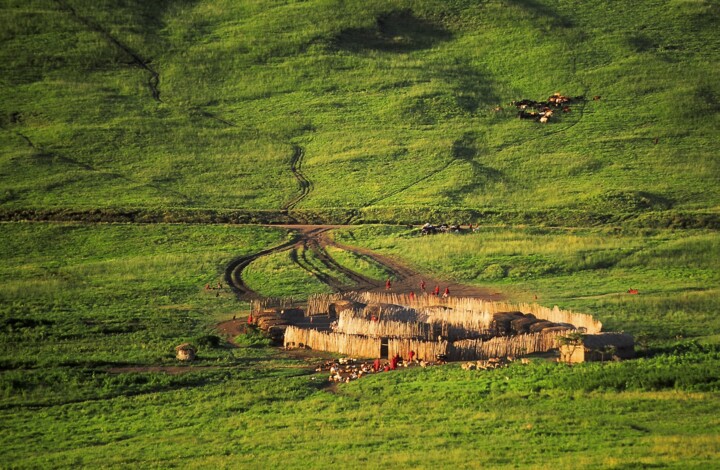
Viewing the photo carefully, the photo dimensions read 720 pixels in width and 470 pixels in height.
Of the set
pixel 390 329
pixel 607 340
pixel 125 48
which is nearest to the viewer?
pixel 607 340

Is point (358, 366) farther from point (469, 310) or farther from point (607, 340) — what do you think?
point (607, 340)

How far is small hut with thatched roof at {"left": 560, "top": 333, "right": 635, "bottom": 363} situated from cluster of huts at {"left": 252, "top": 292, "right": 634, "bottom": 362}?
0.12ft

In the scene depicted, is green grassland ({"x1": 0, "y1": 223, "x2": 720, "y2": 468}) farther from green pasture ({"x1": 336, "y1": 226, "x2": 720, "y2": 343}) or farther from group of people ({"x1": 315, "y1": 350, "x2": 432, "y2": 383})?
group of people ({"x1": 315, "y1": 350, "x2": 432, "y2": 383})

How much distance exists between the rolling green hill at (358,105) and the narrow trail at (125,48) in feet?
0.84

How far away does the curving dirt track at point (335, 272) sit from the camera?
59.4 m

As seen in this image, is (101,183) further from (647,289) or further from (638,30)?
(638,30)

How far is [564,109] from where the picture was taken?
313 ft

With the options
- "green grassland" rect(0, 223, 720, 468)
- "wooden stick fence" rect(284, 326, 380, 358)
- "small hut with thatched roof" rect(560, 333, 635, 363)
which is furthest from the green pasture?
"wooden stick fence" rect(284, 326, 380, 358)

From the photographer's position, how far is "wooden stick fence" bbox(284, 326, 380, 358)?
4506 centimetres

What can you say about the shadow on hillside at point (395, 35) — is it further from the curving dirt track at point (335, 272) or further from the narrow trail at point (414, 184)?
the curving dirt track at point (335, 272)

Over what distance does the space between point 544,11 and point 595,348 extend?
74.3m

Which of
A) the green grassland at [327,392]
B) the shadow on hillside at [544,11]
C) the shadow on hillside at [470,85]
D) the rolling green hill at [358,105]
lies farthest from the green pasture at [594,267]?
the shadow on hillside at [544,11]

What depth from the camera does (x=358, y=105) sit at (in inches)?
3834

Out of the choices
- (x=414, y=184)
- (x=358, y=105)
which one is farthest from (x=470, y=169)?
(x=358, y=105)
